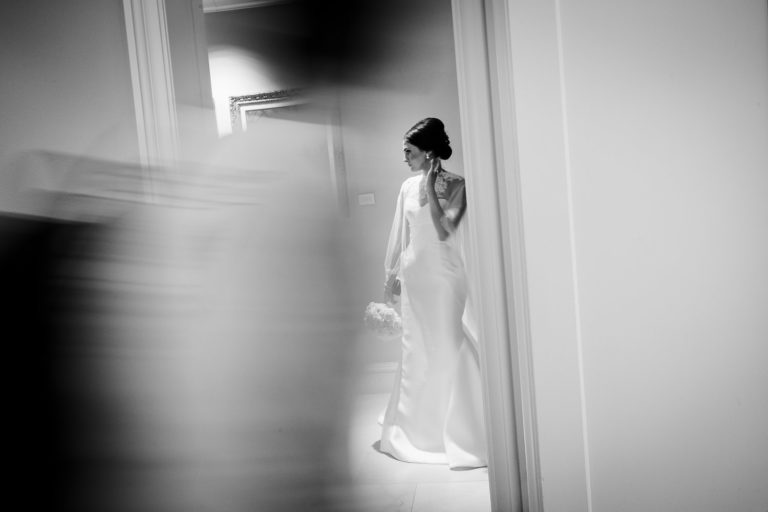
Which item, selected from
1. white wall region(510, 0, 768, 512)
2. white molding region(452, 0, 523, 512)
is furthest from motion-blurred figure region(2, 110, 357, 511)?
white wall region(510, 0, 768, 512)

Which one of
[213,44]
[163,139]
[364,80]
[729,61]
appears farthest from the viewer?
→ [364,80]

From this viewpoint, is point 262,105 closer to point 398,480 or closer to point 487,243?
point 487,243

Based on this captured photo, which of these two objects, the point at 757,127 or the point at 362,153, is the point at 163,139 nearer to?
the point at 362,153

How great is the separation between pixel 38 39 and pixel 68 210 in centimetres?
43

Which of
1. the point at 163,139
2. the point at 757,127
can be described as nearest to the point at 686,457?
the point at 757,127

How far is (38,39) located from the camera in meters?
1.21

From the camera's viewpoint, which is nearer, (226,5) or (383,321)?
(226,5)

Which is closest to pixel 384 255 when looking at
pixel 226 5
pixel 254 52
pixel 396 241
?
pixel 396 241

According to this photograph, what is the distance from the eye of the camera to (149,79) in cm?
115

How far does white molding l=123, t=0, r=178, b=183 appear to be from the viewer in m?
1.14

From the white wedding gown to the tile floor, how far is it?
0.13 feet

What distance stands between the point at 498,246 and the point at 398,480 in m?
0.76

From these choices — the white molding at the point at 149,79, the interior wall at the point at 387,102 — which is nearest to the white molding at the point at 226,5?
the white molding at the point at 149,79

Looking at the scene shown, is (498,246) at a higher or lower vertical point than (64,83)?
lower
